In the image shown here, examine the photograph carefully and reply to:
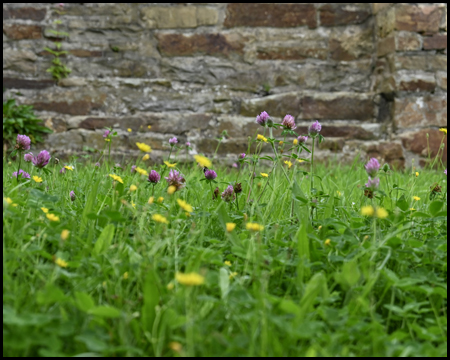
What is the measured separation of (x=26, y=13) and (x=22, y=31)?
0.16 metres

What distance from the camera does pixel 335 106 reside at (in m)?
3.51

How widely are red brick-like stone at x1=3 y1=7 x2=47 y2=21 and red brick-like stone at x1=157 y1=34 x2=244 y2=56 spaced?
1016 mm

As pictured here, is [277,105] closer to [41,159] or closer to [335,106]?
[335,106]

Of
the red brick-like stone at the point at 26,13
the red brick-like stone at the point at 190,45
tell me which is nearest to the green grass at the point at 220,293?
the red brick-like stone at the point at 190,45

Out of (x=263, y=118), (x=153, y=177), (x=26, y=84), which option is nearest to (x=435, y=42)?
(x=263, y=118)

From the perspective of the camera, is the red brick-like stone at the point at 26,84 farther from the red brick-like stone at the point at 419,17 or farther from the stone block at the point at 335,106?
the red brick-like stone at the point at 419,17

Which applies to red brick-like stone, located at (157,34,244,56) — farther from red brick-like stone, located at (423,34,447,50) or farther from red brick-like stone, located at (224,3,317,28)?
red brick-like stone, located at (423,34,447,50)

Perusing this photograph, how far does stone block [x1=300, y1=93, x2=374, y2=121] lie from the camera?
138 inches

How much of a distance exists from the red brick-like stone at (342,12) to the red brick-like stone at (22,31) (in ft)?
7.94

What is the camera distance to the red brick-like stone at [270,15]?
355 centimetres

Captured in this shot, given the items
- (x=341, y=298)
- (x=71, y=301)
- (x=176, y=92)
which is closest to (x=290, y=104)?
(x=176, y=92)

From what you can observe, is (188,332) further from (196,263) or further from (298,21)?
(298,21)

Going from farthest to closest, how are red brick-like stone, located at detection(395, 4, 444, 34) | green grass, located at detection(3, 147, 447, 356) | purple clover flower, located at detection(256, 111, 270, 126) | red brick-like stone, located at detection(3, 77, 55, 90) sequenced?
red brick-like stone, located at detection(3, 77, 55, 90) → red brick-like stone, located at detection(395, 4, 444, 34) → purple clover flower, located at detection(256, 111, 270, 126) → green grass, located at detection(3, 147, 447, 356)

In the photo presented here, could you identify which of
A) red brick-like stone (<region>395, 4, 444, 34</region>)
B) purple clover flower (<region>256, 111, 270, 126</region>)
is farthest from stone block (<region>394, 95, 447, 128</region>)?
purple clover flower (<region>256, 111, 270, 126</region>)
